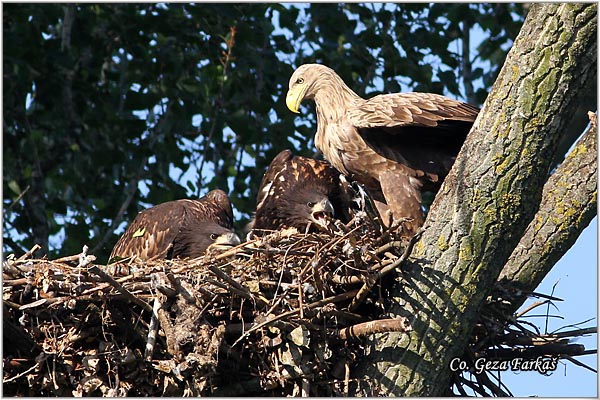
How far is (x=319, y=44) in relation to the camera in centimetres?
984

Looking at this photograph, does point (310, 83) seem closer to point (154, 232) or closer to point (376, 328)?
point (154, 232)

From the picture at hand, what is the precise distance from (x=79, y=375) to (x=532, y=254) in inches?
98.7

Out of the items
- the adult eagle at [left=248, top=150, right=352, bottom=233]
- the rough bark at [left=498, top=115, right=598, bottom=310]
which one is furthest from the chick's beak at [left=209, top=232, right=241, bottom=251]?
the rough bark at [left=498, top=115, right=598, bottom=310]

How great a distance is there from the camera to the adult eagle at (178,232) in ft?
22.2


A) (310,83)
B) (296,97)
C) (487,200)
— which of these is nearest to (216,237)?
(296,97)

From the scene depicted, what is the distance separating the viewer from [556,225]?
5.56 metres

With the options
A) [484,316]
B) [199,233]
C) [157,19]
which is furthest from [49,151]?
[484,316]

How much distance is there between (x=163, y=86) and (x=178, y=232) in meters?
2.88

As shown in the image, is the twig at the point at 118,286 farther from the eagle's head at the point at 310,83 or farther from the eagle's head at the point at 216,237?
the eagle's head at the point at 310,83

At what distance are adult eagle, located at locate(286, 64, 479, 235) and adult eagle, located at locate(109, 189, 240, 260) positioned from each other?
973mm

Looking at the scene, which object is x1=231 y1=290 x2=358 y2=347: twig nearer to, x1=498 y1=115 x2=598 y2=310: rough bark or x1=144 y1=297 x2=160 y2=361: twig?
x1=144 y1=297 x2=160 y2=361: twig

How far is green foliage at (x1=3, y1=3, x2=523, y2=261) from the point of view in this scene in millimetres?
9289

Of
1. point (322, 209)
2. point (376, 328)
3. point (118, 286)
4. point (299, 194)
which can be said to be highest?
point (299, 194)

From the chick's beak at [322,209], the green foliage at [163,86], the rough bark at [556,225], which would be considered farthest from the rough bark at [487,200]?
the green foliage at [163,86]
